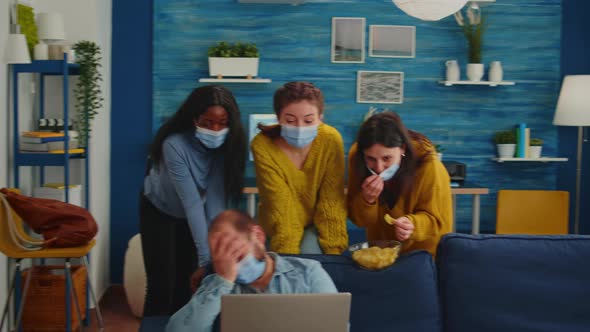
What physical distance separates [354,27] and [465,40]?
0.91 metres

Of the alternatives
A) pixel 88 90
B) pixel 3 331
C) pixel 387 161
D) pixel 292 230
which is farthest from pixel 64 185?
pixel 387 161

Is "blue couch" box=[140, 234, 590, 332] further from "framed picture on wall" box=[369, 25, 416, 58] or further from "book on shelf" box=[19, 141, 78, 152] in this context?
"framed picture on wall" box=[369, 25, 416, 58]

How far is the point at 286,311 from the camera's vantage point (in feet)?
7.32

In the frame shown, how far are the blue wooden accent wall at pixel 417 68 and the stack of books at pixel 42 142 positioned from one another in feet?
5.24

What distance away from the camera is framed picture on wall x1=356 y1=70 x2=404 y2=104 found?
630 cm

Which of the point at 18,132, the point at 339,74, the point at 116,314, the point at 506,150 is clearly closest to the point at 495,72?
the point at 506,150

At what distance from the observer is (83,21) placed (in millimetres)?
5328

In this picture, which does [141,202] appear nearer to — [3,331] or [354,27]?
[3,331]

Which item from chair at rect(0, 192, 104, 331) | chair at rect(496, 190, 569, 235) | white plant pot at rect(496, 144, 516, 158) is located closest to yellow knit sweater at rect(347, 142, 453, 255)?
chair at rect(0, 192, 104, 331)

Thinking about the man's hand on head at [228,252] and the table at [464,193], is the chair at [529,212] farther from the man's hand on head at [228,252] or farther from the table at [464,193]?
the man's hand on head at [228,252]

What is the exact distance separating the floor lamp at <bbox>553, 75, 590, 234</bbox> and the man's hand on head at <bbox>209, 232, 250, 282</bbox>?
166 inches

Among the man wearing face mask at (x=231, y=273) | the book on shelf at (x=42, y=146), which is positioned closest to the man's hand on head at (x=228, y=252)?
the man wearing face mask at (x=231, y=273)

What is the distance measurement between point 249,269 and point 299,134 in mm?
730

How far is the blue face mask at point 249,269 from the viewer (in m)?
2.41
